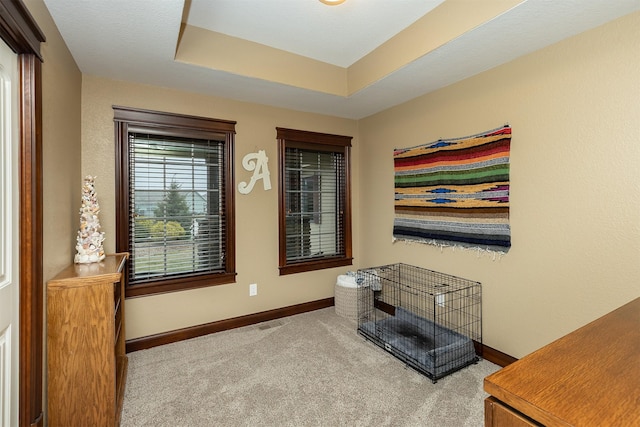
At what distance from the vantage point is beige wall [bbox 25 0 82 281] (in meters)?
1.68

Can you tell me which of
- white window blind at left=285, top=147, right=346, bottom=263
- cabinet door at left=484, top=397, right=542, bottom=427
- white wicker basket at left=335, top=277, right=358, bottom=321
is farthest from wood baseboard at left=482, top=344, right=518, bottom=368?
cabinet door at left=484, top=397, right=542, bottom=427

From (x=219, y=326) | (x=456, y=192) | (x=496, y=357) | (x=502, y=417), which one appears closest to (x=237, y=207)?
(x=219, y=326)

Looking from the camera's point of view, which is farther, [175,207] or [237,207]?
[237,207]

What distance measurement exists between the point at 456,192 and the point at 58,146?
2.96 metres

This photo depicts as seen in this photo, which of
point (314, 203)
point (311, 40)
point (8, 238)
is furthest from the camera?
point (314, 203)

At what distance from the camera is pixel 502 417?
2.40 feet

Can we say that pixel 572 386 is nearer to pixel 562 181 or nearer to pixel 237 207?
pixel 562 181

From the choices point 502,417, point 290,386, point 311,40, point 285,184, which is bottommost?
point 290,386

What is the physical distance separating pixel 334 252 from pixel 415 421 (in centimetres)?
226

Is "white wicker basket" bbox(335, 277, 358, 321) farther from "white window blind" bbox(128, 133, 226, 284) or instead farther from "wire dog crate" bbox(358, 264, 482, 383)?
"white window blind" bbox(128, 133, 226, 284)

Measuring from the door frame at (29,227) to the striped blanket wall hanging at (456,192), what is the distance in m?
2.86

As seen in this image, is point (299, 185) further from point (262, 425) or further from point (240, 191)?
point (262, 425)

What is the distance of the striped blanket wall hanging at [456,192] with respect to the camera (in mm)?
2410

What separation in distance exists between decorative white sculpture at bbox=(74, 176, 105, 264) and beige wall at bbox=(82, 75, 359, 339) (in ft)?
1.64
